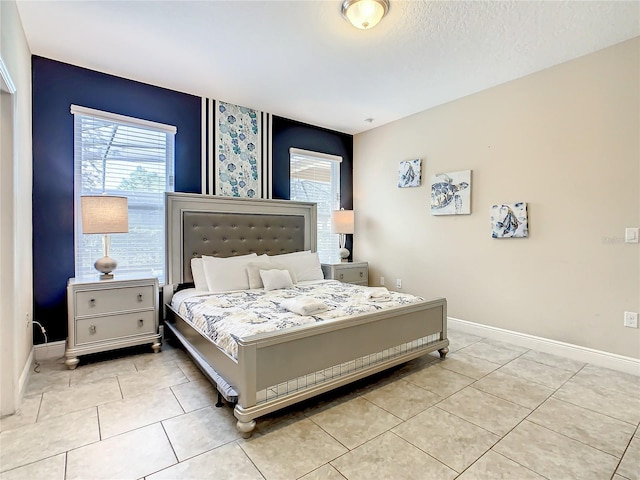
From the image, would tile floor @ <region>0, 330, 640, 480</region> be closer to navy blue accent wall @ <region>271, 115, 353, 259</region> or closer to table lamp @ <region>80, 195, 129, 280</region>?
table lamp @ <region>80, 195, 129, 280</region>

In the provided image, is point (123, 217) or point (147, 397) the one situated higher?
point (123, 217)

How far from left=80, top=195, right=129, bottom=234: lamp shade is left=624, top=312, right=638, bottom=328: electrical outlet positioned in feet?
14.3

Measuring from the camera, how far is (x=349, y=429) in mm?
1891

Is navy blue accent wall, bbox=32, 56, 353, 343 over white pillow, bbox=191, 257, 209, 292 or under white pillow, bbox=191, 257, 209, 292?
over

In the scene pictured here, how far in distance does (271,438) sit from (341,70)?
3.04m

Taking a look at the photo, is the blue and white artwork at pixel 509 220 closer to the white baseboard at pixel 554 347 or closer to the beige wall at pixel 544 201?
the beige wall at pixel 544 201

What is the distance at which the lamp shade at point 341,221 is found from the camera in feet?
15.4

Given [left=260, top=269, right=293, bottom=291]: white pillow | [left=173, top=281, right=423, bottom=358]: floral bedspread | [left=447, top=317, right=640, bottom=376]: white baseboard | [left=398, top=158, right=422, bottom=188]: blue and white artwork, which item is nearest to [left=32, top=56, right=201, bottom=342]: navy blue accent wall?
[left=173, top=281, right=423, bottom=358]: floral bedspread

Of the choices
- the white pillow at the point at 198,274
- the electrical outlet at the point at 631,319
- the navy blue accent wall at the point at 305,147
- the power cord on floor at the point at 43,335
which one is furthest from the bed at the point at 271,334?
the electrical outlet at the point at 631,319

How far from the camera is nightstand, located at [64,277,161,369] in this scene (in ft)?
9.05

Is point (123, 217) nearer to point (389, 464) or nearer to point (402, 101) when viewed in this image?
point (389, 464)

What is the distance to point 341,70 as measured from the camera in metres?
3.11

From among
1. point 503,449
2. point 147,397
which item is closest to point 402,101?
point 503,449

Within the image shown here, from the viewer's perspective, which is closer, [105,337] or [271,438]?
[271,438]
